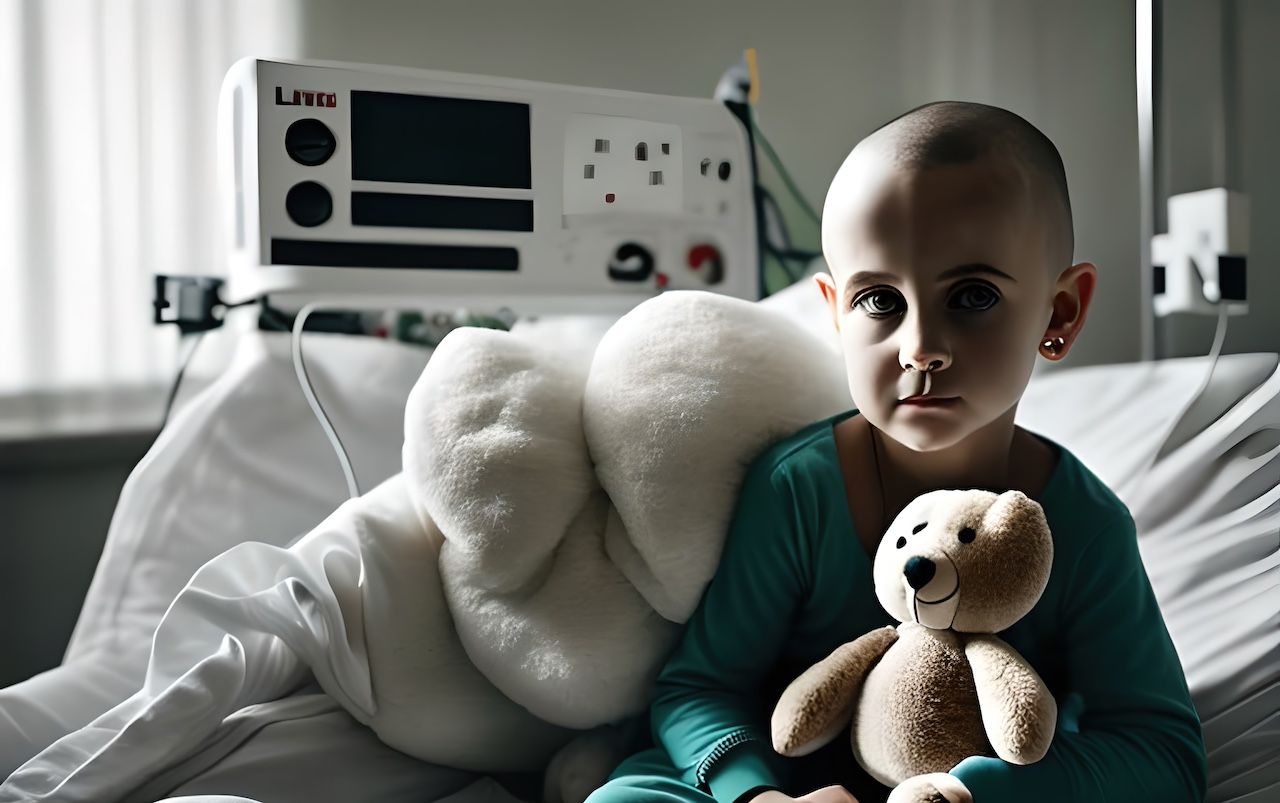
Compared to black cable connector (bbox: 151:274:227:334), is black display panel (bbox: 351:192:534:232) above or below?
above

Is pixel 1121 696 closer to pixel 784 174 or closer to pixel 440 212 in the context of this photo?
pixel 440 212

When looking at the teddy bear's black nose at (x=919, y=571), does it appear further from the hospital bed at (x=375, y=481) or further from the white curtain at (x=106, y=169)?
the white curtain at (x=106, y=169)

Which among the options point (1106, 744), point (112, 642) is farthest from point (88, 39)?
point (1106, 744)

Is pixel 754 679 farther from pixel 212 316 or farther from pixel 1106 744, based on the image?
pixel 212 316

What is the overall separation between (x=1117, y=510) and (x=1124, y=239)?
51cm

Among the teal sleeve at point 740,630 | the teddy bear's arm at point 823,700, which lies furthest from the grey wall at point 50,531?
the teddy bear's arm at point 823,700

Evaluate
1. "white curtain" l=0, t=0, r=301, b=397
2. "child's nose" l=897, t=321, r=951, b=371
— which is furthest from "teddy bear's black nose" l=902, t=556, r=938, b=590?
"white curtain" l=0, t=0, r=301, b=397

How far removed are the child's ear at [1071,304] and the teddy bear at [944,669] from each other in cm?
13

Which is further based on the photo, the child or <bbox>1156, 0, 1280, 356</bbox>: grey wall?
<bbox>1156, 0, 1280, 356</bbox>: grey wall

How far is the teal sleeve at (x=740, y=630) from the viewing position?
0.67 meters

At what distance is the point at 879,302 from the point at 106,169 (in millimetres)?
1137

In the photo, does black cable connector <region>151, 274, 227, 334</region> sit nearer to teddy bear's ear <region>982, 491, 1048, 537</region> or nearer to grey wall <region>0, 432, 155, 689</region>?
grey wall <region>0, 432, 155, 689</region>

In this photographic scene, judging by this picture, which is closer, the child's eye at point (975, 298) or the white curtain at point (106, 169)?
the child's eye at point (975, 298)

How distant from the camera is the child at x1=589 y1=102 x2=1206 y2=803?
0.59m
